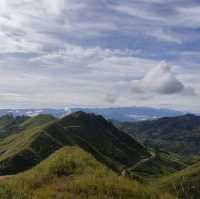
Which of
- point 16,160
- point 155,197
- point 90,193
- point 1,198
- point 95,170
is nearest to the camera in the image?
point 1,198

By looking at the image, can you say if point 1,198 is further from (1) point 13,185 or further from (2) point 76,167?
(2) point 76,167

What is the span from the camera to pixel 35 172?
33.7m

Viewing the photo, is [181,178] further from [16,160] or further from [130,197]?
[130,197]

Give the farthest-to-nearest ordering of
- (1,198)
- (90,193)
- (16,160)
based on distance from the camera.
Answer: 1. (16,160)
2. (90,193)
3. (1,198)

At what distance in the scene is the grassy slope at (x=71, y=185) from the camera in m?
27.8

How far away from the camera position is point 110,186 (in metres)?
30.0

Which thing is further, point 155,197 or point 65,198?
point 155,197

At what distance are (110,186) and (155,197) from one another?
3353 millimetres

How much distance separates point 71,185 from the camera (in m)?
29.6

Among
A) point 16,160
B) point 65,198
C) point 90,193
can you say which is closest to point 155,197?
point 90,193

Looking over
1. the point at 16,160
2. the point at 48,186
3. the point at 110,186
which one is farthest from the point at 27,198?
the point at 16,160

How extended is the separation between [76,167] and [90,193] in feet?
19.5

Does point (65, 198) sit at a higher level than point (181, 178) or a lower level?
higher

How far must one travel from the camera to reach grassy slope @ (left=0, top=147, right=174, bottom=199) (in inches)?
1096
